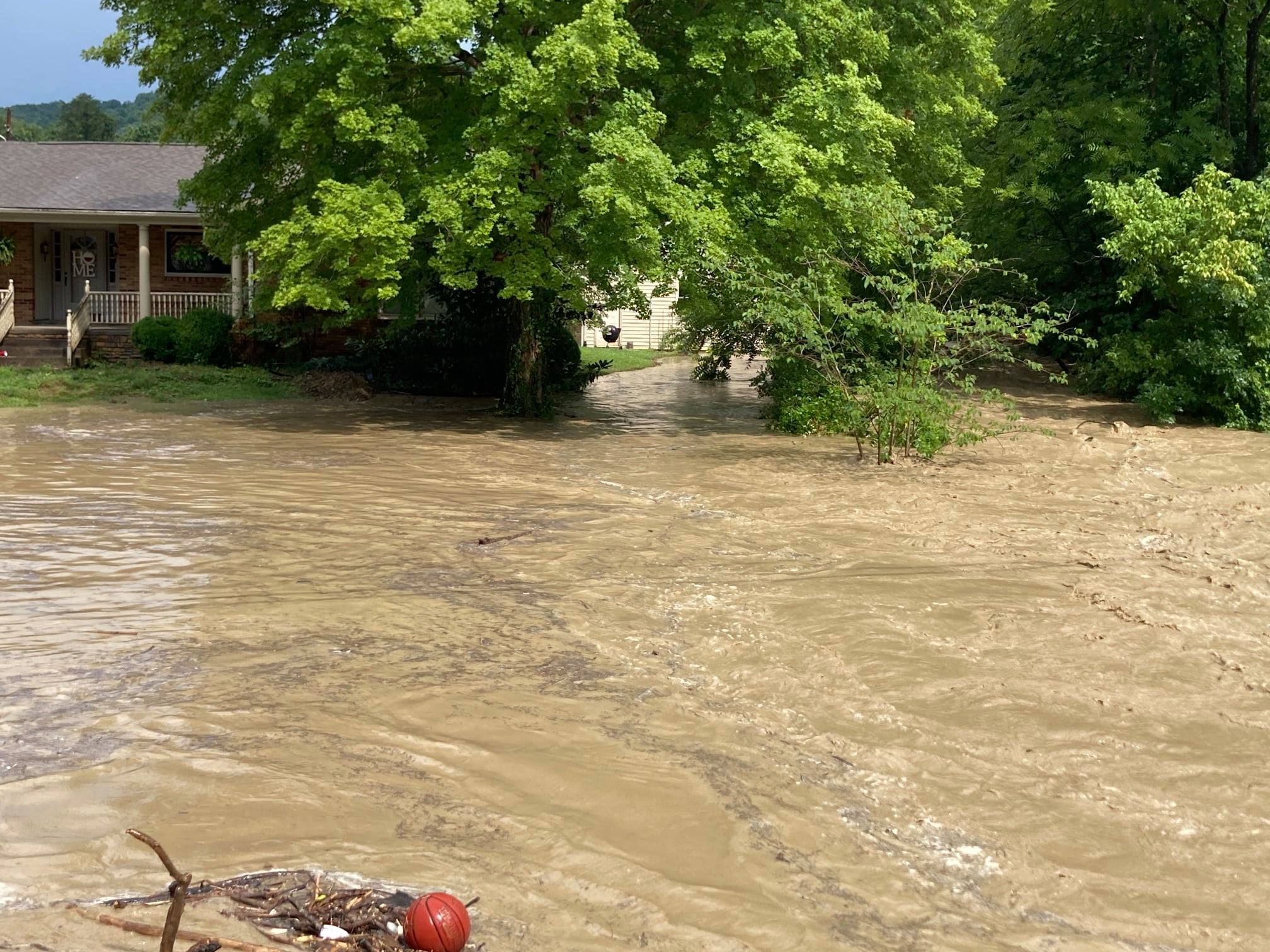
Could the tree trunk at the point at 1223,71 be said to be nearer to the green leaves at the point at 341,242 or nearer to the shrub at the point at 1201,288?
the shrub at the point at 1201,288

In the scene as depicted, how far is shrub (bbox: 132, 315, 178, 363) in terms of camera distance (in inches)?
995

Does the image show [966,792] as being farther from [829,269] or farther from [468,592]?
[829,269]

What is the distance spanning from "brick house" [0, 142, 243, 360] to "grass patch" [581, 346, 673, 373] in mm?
10050

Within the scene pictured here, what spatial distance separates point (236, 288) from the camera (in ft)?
88.8

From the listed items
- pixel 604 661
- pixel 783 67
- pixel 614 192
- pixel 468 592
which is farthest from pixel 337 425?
pixel 604 661

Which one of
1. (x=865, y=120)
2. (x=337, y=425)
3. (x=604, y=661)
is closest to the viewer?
(x=604, y=661)

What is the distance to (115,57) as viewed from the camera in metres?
18.8

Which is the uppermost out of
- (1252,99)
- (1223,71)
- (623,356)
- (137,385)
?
(1223,71)

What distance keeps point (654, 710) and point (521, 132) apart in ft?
38.6

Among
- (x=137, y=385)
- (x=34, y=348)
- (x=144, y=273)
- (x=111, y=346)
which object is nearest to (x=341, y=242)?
(x=137, y=385)

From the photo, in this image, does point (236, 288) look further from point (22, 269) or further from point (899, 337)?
point (899, 337)

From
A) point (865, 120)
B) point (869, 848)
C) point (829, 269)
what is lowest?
point (869, 848)

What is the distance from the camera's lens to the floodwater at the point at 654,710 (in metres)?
4.49

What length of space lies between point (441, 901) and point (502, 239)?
15.4 metres
